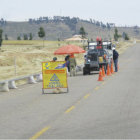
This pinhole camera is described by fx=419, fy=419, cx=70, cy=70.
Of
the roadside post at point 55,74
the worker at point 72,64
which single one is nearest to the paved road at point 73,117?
the roadside post at point 55,74

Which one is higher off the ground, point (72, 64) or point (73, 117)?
point (72, 64)

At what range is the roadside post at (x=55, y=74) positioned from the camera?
63.4ft

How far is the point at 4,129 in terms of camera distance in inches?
402

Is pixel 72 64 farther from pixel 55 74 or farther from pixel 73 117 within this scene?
pixel 73 117

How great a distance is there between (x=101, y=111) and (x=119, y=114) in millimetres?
844

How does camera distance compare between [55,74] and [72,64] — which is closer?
[55,74]

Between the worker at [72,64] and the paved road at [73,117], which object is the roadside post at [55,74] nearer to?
the paved road at [73,117]

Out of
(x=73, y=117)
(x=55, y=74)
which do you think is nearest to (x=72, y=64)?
(x=55, y=74)

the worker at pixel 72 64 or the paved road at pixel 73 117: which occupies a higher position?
the worker at pixel 72 64

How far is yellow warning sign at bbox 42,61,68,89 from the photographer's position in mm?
19312

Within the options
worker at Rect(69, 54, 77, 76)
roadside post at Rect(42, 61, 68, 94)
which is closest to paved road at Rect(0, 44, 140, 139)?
roadside post at Rect(42, 61, 68, 94)

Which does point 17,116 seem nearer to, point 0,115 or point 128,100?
point 0,115

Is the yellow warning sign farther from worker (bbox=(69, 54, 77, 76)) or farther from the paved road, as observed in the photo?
worker (bbox=(69, 54, 77, 76))

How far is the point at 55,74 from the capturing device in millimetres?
19375
